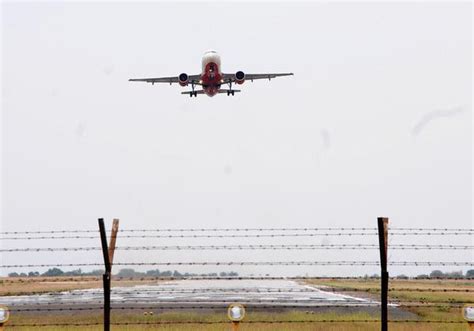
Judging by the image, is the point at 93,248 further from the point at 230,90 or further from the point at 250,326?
the point at 230,90

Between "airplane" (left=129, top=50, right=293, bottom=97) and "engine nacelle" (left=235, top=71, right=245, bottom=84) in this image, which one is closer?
"airplane" (left=129, top=50, right=293, bottom=97)

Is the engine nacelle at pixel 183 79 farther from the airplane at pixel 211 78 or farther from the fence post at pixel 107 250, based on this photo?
the fence post at pixel 107 250

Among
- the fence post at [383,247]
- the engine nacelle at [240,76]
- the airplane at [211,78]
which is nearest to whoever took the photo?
the fence post at [383,247]

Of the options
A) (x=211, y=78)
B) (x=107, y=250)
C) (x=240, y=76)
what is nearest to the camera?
(x=107, y=250)

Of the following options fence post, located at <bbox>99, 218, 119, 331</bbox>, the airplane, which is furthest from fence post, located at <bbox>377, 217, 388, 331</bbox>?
the airplane

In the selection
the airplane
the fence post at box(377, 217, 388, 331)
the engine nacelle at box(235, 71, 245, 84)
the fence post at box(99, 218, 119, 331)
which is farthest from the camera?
A: the engine nacelle at box(235, 71, 245, 84)

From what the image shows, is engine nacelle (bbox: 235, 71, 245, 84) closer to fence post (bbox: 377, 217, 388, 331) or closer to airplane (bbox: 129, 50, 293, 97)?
airplane (bbox: 129, 50, 293, 97)

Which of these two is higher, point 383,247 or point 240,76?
point 240,76

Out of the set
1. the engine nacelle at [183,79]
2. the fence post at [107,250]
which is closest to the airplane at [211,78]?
the engine nacelle at [183,79]

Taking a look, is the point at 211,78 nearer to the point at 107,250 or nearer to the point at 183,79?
the point at 183,79

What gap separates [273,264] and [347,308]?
633 inches

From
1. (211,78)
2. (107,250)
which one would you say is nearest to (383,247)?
(107,250)

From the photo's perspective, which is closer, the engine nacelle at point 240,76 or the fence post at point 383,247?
the fence post at point 383,247

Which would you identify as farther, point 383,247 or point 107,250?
point 107,250
